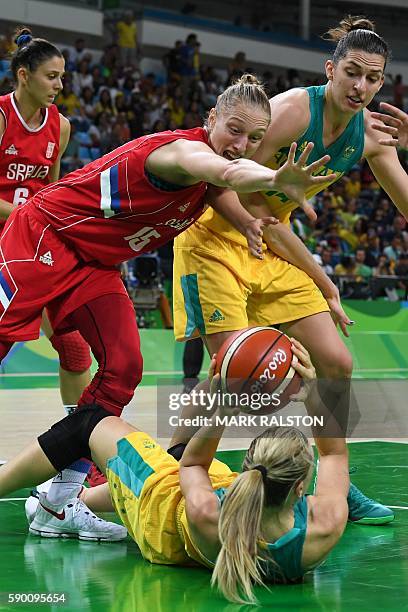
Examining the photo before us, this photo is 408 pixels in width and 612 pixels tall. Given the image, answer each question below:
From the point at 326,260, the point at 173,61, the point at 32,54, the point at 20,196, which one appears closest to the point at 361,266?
the point at 326,260

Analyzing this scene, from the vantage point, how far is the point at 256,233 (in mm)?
4074

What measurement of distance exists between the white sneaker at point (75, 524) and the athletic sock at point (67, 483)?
0.03m

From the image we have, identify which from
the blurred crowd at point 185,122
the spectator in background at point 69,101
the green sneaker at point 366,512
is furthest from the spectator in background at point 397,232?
the green sneaker at point 366,512

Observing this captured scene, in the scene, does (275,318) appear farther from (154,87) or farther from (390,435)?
(154,87)

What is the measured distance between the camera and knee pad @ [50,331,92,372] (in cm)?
558

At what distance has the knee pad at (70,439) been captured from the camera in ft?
13.8

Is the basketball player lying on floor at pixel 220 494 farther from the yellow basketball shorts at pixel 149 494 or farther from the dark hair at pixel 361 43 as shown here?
the dark hair at pixel 361 43

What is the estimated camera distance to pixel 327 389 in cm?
472

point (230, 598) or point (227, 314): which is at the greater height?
point (227, 314)

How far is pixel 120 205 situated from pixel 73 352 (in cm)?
145

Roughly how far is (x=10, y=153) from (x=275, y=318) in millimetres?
1809

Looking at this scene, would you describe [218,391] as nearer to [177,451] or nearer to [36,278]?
[177,451]

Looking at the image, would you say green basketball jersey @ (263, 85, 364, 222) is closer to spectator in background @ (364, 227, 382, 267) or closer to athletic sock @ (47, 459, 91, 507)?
athletic sock @ (47, 459, 91, 507)

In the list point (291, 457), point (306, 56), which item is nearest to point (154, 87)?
point (306, 56)
